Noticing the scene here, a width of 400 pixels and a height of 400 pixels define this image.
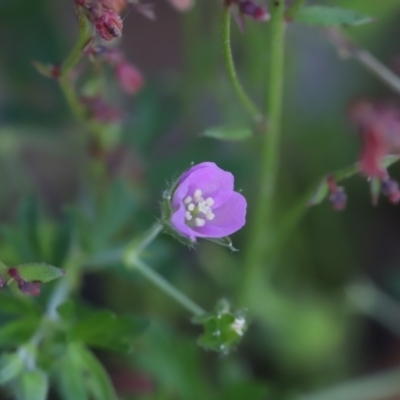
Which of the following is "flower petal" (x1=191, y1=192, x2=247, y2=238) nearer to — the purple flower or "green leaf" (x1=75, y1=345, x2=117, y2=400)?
the purple flower

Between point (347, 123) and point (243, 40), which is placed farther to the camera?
point (347, 123)

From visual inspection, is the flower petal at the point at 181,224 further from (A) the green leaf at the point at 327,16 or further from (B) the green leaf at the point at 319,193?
(A) the green leaf at the point at 327,16

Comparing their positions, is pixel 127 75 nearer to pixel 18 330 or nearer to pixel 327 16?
pixel 327 16

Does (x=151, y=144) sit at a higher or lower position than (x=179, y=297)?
higher

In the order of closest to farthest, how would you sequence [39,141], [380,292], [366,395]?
[366,395] < [39,141] < [380,292]

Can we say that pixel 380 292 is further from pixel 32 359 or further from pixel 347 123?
pixel 32 359

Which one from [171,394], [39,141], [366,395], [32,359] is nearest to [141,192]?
[39,141]

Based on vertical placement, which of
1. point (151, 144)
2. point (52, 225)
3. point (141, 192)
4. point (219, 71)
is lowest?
point (52, 225)

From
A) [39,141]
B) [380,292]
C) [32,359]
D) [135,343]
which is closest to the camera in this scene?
[32,359]
